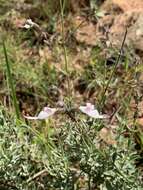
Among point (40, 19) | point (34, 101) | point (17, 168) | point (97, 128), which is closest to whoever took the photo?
point (97, 128)

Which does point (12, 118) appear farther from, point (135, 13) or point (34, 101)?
point (135, 13)

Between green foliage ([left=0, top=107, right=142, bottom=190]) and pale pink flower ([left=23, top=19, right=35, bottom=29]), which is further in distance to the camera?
green foliage ([left=0, top=107, right=142, bottom=190])

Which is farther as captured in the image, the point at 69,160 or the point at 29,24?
the point at 69,160

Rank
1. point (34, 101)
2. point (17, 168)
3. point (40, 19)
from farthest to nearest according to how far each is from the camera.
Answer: point (40, 19) → point (34, 101) → point (17, 168)

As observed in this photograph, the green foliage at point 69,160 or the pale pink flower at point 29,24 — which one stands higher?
the pale pink flower at point 29,24

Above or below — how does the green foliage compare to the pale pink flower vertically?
below

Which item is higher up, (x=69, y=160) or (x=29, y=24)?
(x=29, y=24)

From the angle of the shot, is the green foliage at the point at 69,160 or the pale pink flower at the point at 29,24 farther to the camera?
the green foliage at the point at 69,160

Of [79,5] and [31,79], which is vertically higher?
[79,5]

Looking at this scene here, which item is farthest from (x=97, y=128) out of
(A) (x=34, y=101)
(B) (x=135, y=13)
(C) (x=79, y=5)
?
(C) (x=79, y=5)

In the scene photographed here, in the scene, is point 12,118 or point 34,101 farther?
point 34,101
